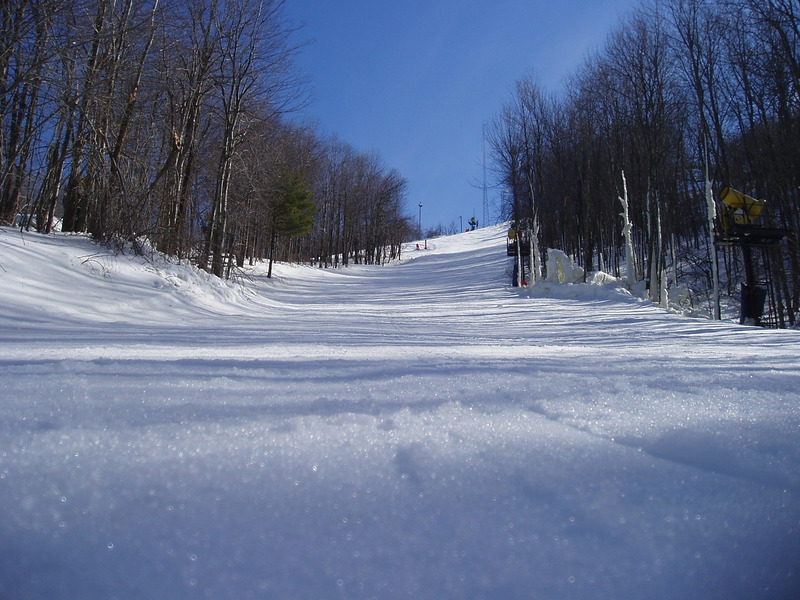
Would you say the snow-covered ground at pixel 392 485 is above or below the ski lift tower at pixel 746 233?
below

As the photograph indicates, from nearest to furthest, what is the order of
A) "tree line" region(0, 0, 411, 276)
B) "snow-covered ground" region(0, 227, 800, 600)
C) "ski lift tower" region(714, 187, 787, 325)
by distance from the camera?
"snow-covered ground" region(0, 227, 800, 600) → "tree line" region(0, 0, 411, 276) → "ski lift tower" region(714, 187, 787, 325)

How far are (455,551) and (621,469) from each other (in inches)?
22.3

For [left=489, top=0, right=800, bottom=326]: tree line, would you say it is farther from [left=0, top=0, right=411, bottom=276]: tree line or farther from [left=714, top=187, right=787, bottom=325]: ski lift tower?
[left=0, top=0, right=411, bottom=276]: tree line

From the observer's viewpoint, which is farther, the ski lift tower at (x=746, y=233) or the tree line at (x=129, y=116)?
the ski lift tower at (x=746, y=233)

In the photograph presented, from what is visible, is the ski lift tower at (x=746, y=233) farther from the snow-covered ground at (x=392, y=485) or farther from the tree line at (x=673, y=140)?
the snow-covered ground at (x=392, y=485)

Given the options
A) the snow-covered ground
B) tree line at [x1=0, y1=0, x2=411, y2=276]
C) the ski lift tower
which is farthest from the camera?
the ski lift tower

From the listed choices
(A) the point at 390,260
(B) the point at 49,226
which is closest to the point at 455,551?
(B) the point at 49,226

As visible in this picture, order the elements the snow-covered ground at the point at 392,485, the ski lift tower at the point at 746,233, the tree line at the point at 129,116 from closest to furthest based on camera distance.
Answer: the snow-covered ground at the point at 392,485 → the tree line at the point at 129,116 → the ski lift tower at the point at 746,233

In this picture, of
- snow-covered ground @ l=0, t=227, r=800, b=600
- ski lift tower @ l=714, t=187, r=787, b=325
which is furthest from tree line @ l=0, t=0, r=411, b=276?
ski lift tower @ l=714, t=187, r=787, b=325

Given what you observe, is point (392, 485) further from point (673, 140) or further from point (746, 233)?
point (673, 140)

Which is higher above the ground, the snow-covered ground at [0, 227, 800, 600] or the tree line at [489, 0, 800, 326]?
the tree line at [489, 0, 800, 326]

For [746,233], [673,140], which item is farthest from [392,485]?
[673,140]

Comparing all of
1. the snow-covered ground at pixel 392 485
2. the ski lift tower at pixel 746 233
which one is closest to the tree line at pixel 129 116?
the snow-covered ground at pixel 392 485

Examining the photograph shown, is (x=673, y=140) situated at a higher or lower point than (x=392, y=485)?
higher
